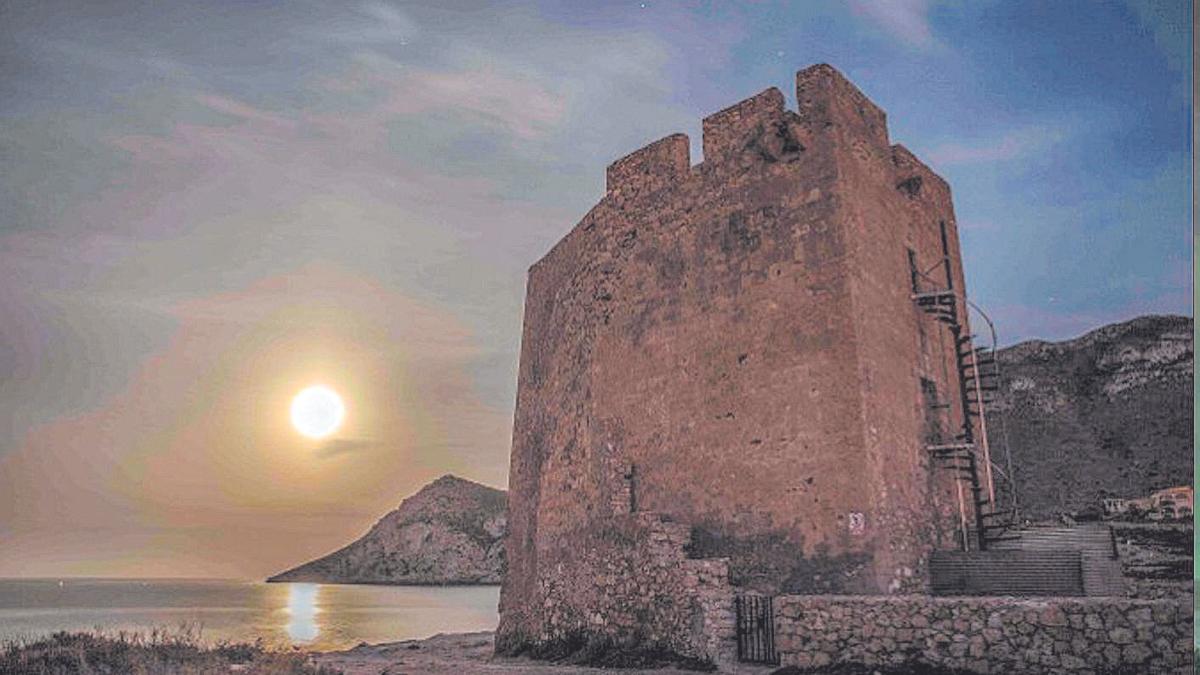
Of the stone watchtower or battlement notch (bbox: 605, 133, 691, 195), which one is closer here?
the stone watchtower

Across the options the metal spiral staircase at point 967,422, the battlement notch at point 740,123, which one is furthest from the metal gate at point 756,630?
the battlement notch at point 740,123

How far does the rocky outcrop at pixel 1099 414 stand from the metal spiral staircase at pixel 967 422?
8857mm

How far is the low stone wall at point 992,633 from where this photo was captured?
7047 millimetres

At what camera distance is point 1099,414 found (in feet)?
80.8

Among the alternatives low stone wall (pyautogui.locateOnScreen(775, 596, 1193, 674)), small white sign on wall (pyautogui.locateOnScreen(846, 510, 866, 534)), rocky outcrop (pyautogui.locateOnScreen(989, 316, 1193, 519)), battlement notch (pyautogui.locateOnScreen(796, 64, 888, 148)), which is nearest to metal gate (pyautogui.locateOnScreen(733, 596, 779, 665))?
low stone wall (pyautogui.locateOnScreen(775, 596, 1193, 674))

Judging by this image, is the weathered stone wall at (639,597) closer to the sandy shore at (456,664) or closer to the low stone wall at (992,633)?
the sandy shore at (456,664)

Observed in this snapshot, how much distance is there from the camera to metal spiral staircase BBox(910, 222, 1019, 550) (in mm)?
13047

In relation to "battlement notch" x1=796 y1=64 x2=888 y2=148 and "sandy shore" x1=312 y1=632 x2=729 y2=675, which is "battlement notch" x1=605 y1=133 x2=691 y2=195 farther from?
"sandy shore" x1=312 y1=632 x2=729 y2=675

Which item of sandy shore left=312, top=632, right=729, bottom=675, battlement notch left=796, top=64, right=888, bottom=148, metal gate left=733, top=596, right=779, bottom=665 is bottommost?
sandy shore left=312, top=632, right=729, bottom=675

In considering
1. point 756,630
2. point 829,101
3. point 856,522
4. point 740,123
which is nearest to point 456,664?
point 756,630

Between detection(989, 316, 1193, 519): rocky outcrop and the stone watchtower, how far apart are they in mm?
11139

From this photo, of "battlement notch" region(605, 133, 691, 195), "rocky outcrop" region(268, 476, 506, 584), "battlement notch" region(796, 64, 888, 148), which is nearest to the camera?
"battlement notch" region(796, 64, 888, 148)

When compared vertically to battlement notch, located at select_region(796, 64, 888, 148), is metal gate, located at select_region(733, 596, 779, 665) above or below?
below

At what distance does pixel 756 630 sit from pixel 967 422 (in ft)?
20.4
